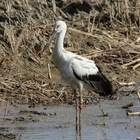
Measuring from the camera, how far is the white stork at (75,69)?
1005 centimetres

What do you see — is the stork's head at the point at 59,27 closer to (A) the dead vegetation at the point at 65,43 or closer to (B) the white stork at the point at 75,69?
(B) the white stork at the point at 75,69

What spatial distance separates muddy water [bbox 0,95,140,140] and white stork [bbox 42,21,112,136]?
0.30 metres

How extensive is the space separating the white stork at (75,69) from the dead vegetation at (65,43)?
934 millimetres

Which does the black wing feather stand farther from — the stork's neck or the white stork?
the stork's neck

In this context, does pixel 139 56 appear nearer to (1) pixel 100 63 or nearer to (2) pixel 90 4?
(1) pixel 100 63

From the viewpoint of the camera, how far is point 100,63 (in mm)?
12930

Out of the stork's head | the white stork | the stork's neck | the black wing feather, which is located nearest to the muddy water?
the white stork

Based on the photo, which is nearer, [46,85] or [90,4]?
[46,85]

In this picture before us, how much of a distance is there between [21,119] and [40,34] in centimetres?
358

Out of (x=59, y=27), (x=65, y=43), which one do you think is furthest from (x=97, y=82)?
(x=65, y=43)

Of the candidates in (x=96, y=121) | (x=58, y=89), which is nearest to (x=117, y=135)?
(x=96, y=121)

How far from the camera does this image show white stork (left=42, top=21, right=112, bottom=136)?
10047 millimetres

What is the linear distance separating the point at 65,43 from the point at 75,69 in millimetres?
3347

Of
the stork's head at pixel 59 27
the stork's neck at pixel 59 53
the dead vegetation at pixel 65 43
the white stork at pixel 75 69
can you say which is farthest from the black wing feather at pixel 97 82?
the dead vegetation at pixel 65 43
